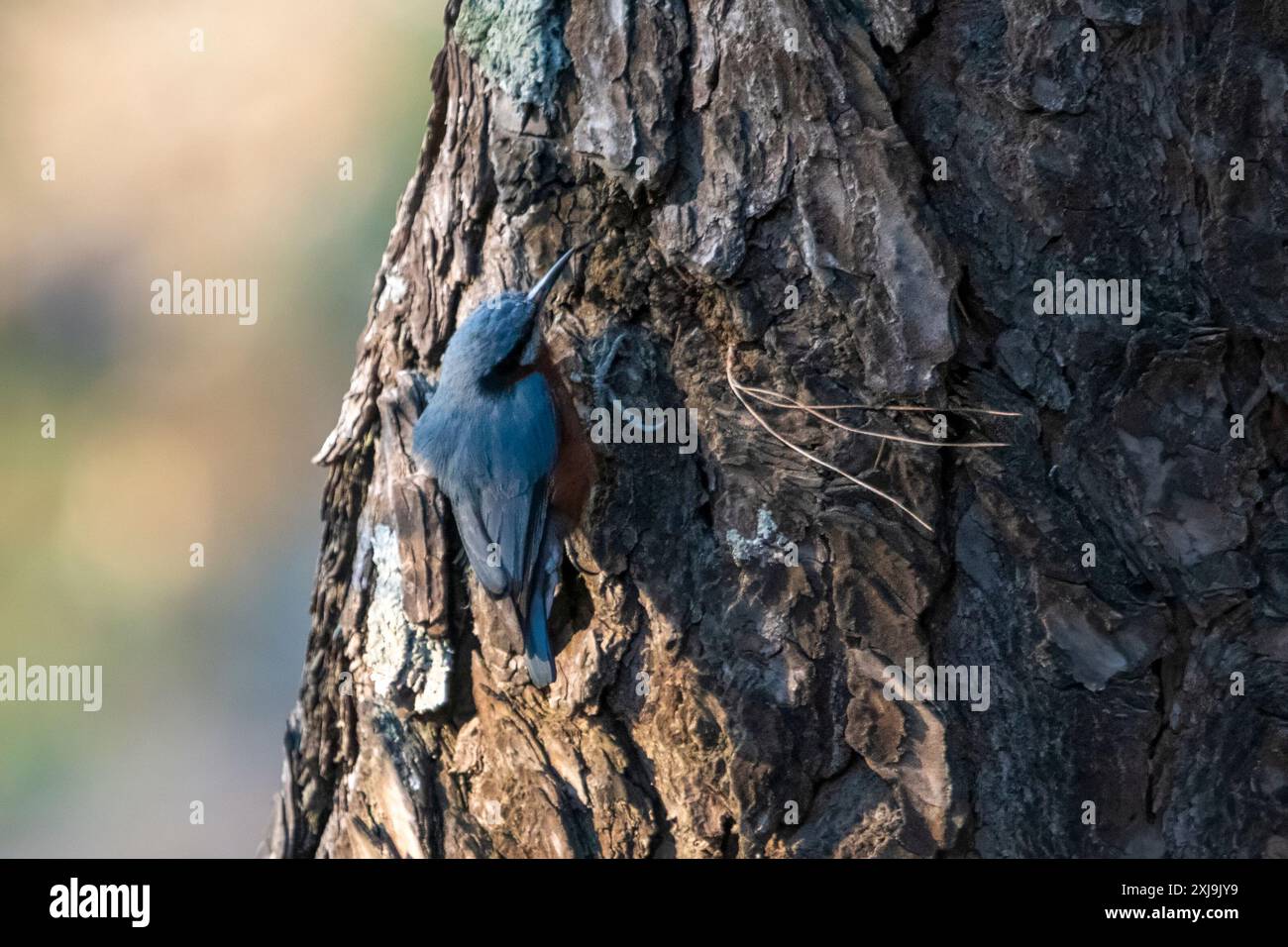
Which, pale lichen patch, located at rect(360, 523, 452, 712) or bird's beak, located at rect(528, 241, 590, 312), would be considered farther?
pale lichen patch, located at rect(360, 523, 452, 712)

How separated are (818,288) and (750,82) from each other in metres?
0.48

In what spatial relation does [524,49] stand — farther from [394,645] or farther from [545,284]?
[394,645]

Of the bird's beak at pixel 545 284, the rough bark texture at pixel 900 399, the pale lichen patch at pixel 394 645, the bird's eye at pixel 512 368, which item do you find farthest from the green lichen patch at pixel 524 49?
the pale lichen patch at pixel 394 645

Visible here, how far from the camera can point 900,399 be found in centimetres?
222

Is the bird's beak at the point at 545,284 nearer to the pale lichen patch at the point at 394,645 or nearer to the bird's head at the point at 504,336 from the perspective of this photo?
the bird's head at the point at 504,336

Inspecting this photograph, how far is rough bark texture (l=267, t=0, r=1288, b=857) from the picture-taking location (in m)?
2.09

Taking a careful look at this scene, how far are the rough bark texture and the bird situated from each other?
0.09 meters

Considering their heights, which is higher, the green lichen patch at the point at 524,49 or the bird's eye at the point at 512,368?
the green lichen patch at the point at 524,49

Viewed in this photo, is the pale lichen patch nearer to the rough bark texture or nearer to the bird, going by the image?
the rough bark texture

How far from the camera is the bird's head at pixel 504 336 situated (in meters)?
2.44

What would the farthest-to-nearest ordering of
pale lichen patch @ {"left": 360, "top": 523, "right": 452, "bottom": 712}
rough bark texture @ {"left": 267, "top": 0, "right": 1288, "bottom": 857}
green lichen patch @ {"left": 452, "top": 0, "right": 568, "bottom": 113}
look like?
1. pale lichen patch @ {"left": 360, "top": 523, "right": 452, "bottom": 712}
2. green lichen patch @ {"left": 452, "top": 0, "right": 568, "bottom": 113}
3. rough bark texture @ {"left": 267, "top": 0, "right": 1288, "bottom": 857}

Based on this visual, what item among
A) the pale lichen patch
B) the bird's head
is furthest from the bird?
the pale lichen patch

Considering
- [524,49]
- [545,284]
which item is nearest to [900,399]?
[545,284]

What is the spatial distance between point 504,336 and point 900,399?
959 mm
